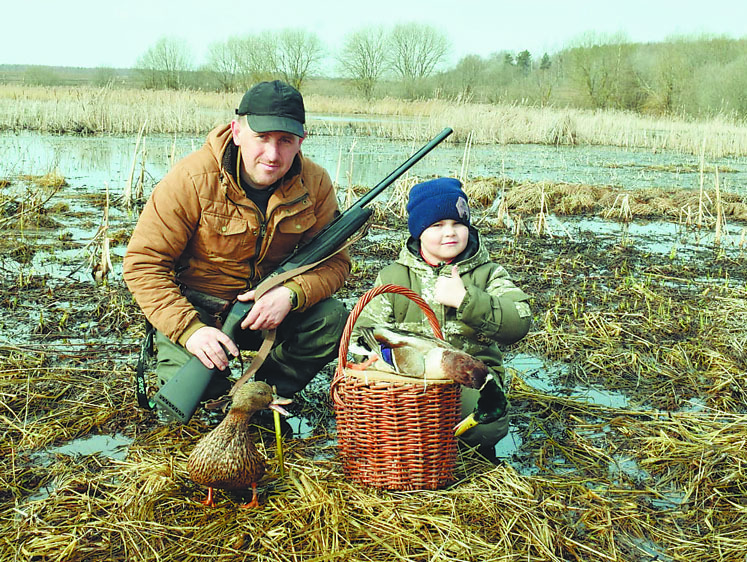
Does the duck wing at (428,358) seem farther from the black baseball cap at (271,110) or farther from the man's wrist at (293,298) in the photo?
the black baseball cap at (271,110)

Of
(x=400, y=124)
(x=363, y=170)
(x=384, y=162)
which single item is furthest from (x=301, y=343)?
(x=400, y=124)

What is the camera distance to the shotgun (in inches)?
119

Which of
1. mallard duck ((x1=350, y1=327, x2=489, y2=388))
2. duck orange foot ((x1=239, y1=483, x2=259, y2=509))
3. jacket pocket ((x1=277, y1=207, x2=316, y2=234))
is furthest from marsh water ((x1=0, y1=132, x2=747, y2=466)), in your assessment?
jacket pocket ((x1=277, y1=207, x2=316, y2=234))

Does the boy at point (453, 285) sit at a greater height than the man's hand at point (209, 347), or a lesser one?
greater

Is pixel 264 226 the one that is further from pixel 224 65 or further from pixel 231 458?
pixel 224 65

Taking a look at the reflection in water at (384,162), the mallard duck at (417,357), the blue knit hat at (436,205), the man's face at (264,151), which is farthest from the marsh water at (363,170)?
the man's face at (264,151)

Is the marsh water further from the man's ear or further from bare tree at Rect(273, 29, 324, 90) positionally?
bare tree at Rect(273, 29, 324, 90)

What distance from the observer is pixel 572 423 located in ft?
11.6

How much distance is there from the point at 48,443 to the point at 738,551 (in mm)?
3059

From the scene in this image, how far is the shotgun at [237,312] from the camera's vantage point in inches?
119

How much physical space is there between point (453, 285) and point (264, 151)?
3.70 ft

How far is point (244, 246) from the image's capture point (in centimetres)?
334

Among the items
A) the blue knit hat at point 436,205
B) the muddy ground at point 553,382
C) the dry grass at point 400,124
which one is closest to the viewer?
the muddy ground at point 553,382

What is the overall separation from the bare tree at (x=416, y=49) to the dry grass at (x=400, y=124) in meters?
19.3
